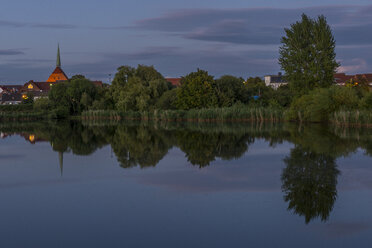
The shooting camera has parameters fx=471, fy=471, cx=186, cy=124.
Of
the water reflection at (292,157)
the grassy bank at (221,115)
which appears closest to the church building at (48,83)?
the grassy bank at (221,115)

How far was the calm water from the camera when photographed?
7168 mm

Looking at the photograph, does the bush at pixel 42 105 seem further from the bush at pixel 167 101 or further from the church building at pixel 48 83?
the church building at pixel 48 83

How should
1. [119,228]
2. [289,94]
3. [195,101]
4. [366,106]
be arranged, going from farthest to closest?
1. [289,94]
2. [195,101]
3. [366,106]
4. [119,228]

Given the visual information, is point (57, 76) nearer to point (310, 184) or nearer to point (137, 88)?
point (137, 88)

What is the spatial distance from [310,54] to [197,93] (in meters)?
12.6

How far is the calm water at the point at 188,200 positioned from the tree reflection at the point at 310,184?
2cm

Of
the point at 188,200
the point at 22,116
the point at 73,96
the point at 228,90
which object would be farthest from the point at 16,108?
the point at 188,200

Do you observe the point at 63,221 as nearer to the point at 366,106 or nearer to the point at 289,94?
the point at 366,106

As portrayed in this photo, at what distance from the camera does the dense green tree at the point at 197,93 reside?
51625 mm

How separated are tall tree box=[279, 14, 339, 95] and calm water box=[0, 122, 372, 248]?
1195 inches

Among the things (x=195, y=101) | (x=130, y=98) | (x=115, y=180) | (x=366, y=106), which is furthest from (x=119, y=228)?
(x=130, y=98)

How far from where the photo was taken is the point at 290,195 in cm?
980

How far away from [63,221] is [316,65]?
139 feet

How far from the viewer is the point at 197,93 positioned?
2035 inches
